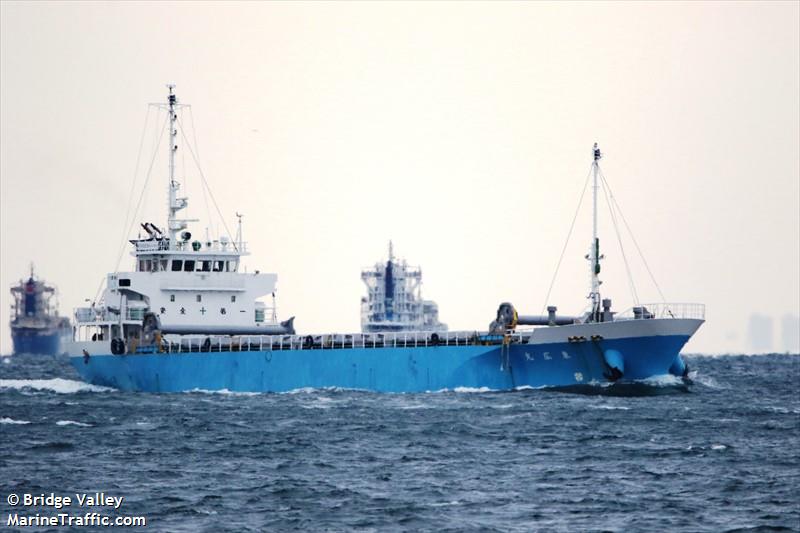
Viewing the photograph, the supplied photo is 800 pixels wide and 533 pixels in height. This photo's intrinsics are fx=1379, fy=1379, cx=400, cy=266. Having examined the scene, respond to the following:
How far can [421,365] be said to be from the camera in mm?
68875

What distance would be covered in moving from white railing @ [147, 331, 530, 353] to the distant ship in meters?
70.1

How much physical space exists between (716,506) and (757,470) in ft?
21.7

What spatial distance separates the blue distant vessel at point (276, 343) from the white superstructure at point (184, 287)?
56mm

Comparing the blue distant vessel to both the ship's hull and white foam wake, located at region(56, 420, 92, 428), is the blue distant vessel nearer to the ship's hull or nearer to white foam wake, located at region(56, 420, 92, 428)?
the ship's hull

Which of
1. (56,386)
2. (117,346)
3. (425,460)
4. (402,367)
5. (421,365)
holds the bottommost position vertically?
(425,460)

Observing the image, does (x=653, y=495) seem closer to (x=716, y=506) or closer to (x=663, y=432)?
(x=716, y=506)

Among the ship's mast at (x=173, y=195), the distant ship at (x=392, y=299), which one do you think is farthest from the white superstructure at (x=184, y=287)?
the distant ship at (x=392, y=299)

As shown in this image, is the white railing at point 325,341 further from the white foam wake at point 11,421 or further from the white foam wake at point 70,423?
the white foam wake at point 70,423

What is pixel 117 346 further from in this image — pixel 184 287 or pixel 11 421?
pixel 11 421

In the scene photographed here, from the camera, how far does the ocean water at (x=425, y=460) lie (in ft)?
111

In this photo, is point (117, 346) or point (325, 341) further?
point (117, 346)

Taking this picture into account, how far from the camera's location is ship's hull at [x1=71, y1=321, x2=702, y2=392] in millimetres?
64312

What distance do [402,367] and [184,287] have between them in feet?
47.7

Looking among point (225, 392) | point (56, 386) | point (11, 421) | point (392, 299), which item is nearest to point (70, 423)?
point (11, 421)
